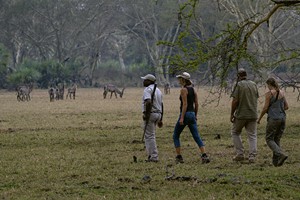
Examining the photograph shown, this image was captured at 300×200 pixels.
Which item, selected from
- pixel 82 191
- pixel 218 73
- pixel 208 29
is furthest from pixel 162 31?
pixel 82 191

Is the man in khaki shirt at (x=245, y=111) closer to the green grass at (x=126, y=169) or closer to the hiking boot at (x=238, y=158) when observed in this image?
the hiking boot at (x=238, y=158)

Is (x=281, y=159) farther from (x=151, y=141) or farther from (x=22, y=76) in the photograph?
(x=22, y=76)

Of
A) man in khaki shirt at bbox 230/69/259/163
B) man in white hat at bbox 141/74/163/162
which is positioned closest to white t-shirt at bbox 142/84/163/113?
man in white hat at bbox 141/74/163/162

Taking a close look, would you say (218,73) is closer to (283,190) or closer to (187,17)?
(187,17)

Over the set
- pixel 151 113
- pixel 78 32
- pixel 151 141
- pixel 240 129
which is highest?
pixel 78 32

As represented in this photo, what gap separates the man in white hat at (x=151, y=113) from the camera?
1248cm

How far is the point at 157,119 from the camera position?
497 inches

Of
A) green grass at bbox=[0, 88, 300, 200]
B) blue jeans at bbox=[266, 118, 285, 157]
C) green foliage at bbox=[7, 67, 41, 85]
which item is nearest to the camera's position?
green grass at bbox=[0, 88, 300, 200]

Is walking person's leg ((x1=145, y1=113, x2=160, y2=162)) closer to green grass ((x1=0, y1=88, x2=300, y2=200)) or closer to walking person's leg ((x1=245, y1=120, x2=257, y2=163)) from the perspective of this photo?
green grass ((x1=0, y1=88, x2=300, y2=200))

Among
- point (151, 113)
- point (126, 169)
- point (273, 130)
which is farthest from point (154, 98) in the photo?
point (273, 130)

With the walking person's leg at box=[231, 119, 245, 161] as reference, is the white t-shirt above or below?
above

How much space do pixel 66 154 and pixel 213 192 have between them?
5472 millimetres

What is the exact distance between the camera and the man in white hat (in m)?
12.5

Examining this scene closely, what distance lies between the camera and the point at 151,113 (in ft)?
41.2
